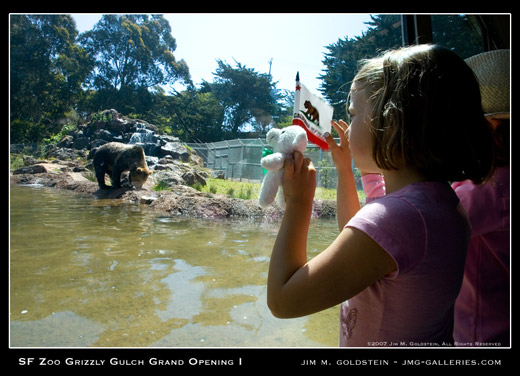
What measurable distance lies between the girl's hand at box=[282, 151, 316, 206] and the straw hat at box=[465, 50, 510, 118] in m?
0.46

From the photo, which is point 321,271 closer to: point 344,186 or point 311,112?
point 344,186

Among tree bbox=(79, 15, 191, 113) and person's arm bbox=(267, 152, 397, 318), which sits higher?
tree bbox=(79, 15, 191, 113)

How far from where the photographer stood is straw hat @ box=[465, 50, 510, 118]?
2.53 feet

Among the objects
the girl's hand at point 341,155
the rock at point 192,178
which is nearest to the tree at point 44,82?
the girl's hand at point 341,155

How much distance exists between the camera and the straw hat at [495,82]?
772mm

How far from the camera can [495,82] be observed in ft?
2.54

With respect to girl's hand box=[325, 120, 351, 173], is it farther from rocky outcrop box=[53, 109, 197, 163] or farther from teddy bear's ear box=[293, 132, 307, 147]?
rocky outcrop box=[53, 109, 197, 163]

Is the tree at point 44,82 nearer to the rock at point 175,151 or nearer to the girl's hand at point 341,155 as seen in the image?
the girl's hand at point 341,155

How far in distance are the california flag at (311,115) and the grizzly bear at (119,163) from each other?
235 inches

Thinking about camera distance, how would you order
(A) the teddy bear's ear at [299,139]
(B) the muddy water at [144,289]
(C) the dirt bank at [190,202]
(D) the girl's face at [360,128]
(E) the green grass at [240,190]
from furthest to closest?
(E) the green grass at [240,190] < (C) the dirt bank at [190,202] < (B) the muddy water at [144,289] < (A) the teddy bear's ear at [299,139] < (D) the girl's face at [360,128]

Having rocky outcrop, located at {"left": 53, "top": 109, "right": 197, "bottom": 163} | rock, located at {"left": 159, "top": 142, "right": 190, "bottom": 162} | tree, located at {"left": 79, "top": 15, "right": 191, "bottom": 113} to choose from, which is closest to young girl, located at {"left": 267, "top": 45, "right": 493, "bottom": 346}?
tree, located at {"left": 79, "top": 15, "right": 191, "bottom": 113}
